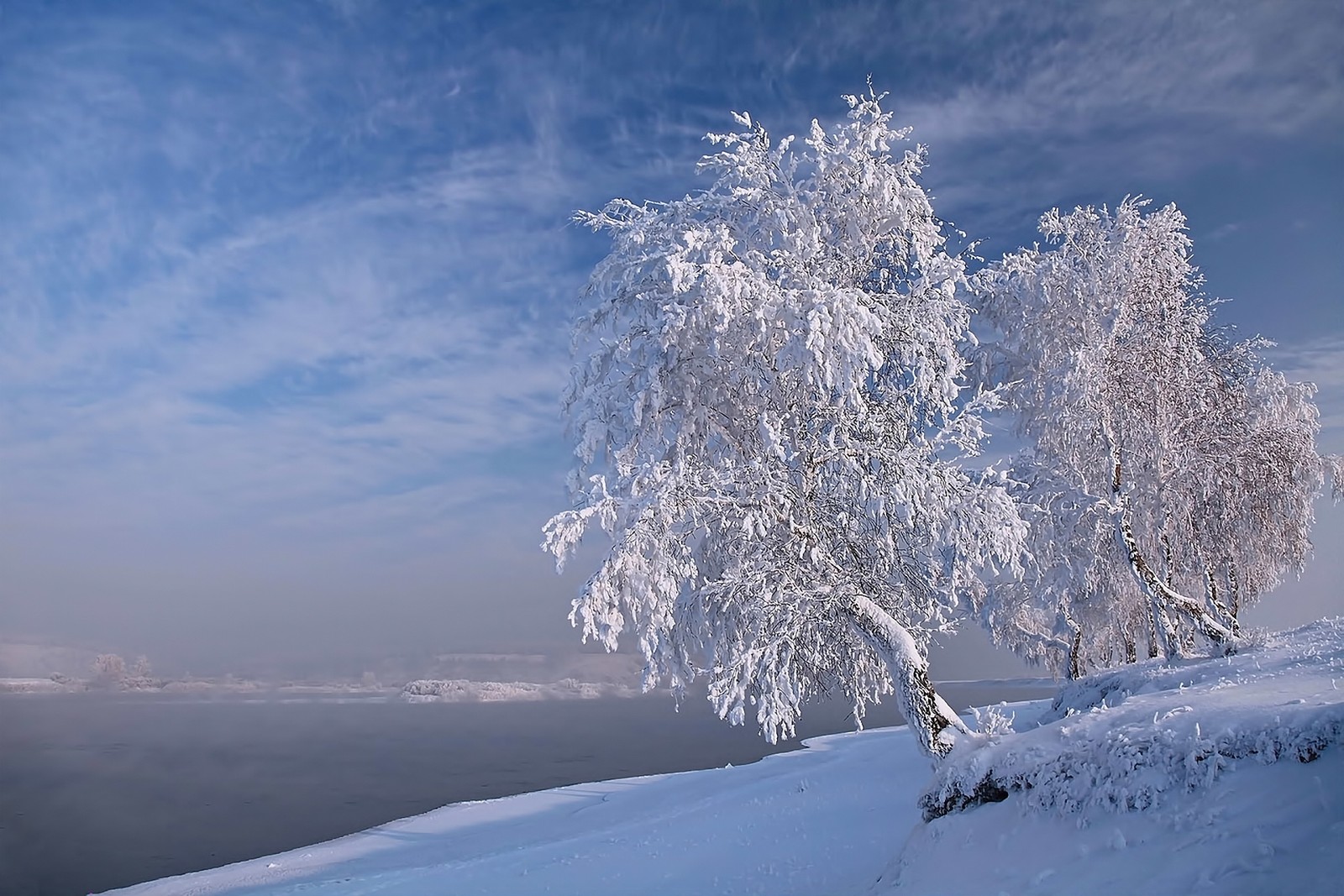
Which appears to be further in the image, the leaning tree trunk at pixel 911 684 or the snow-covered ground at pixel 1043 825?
the leaning tree trunk at pixel 911 684

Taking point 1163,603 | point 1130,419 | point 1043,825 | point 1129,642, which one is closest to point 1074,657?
point 1129,642

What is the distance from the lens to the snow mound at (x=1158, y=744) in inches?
260

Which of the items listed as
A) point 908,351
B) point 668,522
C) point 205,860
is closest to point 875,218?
point 908,351

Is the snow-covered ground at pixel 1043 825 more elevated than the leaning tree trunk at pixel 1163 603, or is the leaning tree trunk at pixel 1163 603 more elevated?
the leaning tree trunk at pixel 1163 603

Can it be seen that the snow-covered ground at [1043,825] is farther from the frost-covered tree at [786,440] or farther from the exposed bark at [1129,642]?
the exposed bark at [1129,642]

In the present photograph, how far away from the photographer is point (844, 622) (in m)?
11.9

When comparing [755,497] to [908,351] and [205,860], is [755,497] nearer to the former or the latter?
[908,351]

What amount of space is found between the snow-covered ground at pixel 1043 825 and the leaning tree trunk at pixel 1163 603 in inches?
58.9

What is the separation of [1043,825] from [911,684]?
3151 millimetres

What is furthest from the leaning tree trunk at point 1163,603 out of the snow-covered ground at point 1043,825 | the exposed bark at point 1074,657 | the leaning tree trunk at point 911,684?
the leaning tree trunk at point 911,684

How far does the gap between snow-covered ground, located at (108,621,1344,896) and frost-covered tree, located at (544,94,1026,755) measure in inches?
90.5

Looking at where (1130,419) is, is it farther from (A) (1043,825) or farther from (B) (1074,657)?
(A) (1043,825)

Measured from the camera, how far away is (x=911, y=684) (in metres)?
10.6

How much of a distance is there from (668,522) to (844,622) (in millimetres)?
3299
